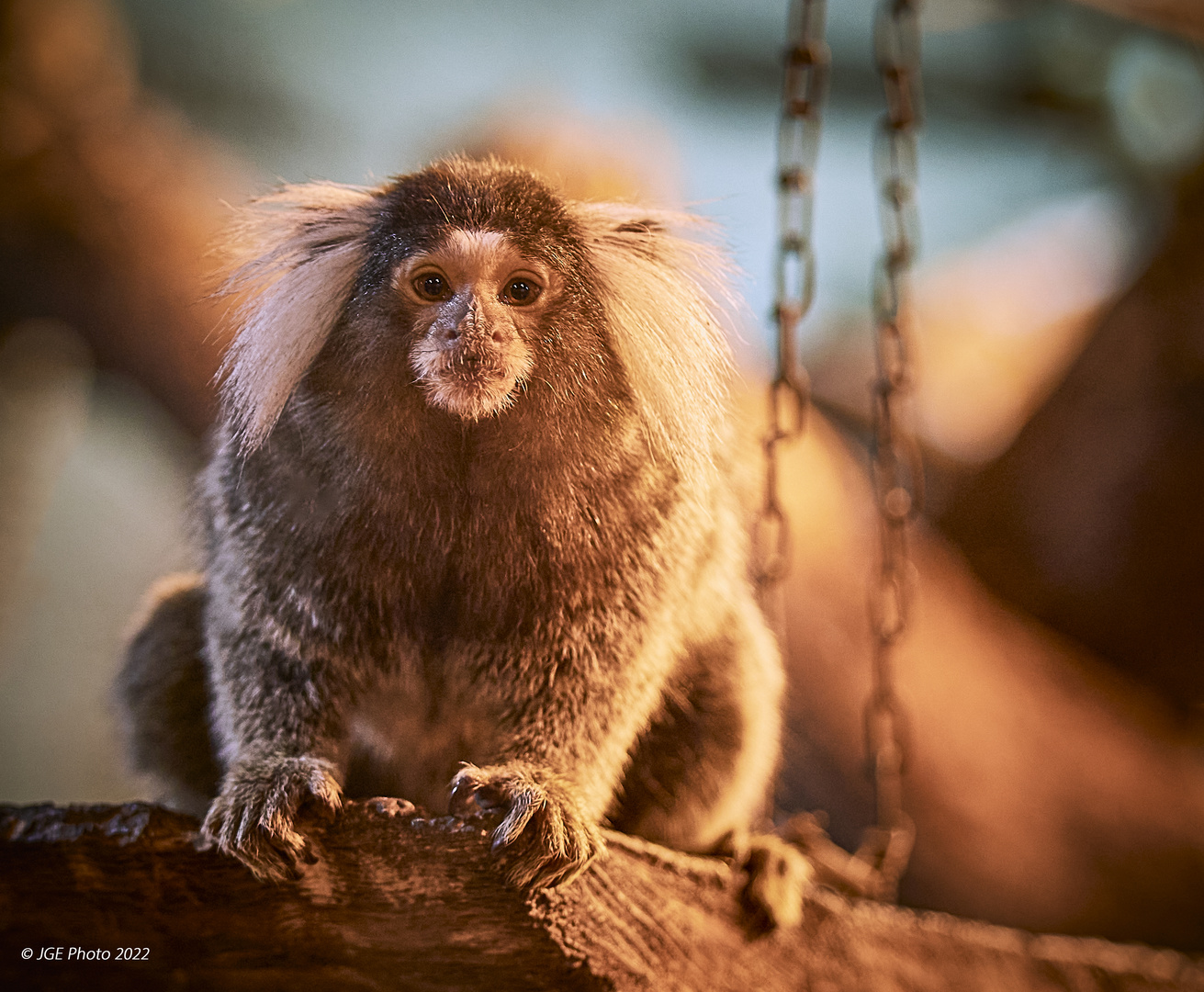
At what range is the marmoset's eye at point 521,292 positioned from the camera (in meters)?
1.32

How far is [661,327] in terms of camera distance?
1.45 m

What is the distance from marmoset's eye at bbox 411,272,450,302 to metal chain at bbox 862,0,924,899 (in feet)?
3.92

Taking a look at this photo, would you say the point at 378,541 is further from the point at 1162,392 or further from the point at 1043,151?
the point at 1043,151

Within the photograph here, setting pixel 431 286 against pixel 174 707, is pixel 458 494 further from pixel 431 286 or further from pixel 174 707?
pixel 174 707

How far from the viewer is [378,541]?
139 centimetres

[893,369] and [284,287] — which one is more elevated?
[893,369]

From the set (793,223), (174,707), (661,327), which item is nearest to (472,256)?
(661,327)

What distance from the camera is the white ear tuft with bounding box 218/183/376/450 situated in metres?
1.39

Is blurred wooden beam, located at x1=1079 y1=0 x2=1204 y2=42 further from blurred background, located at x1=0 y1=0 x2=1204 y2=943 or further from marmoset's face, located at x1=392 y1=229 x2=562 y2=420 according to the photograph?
marmoset's face, located at x1=392 y1=229 x2=562 y2=420

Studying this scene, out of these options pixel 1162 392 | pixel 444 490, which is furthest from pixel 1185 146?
pixel 444 490

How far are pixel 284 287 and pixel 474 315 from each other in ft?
1.25

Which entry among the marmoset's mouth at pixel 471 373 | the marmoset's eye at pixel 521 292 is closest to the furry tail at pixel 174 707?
the marmoset's mouth at pixel 471 373

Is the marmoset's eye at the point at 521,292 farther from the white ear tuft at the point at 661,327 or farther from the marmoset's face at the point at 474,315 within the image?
the white ear tuft at the point at 661,327

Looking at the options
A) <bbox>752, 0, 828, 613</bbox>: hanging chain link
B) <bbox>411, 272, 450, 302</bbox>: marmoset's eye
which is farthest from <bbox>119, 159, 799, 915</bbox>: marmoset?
<bbox>752, 0, 828, 613</bbox>: hanging chain link
